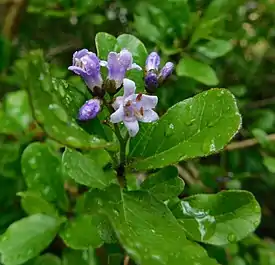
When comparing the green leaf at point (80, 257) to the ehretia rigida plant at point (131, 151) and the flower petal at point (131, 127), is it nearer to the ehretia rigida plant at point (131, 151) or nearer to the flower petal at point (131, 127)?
Result: the ehretia rigida plant at point (131, 151)

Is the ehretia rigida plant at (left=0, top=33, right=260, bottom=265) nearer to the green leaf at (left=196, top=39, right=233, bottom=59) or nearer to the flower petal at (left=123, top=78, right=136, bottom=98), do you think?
the flower petal at (left=123, top=78, right=136, bottom=98)

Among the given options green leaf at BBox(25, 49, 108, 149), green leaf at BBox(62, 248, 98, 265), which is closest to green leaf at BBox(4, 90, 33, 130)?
green leaf at BBox(62, 248, 98, 265)

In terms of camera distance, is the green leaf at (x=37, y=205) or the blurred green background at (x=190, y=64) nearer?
the green leaf at (x=37, y=205)

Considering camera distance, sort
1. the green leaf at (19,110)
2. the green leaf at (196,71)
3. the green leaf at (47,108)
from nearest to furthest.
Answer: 1. the green leaf at (47,108)
2. the green leaf at (196,71)
3. the green leaf at (19,110)

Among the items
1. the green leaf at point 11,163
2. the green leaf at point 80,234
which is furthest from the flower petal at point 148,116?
the green leaf at point 11,163

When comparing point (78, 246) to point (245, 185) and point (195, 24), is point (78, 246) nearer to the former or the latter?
point (195, 24)

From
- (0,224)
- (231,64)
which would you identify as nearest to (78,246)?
(0,224)

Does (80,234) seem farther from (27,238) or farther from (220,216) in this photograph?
(220,216)

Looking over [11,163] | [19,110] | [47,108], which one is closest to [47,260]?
[11,163]
